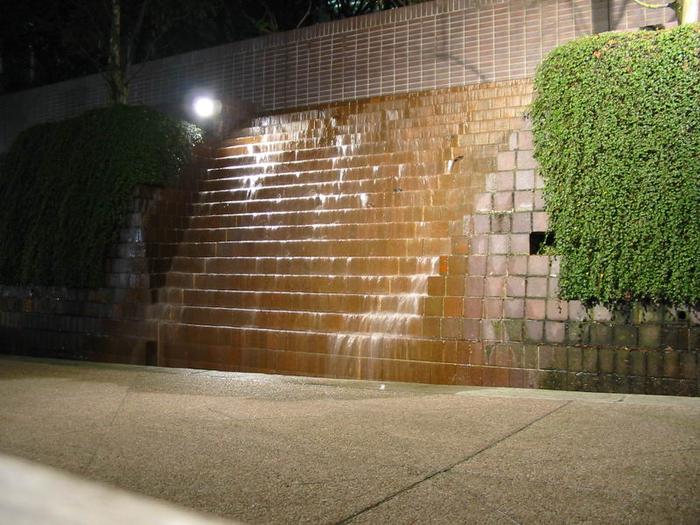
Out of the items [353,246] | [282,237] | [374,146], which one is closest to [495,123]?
[374,146]

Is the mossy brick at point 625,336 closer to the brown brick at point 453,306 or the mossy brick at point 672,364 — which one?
the mossy brick at point 672,364

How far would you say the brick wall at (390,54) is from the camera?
380 inches

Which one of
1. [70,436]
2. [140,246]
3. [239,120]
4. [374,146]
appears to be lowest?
[70,436]

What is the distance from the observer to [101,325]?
880 centimetres

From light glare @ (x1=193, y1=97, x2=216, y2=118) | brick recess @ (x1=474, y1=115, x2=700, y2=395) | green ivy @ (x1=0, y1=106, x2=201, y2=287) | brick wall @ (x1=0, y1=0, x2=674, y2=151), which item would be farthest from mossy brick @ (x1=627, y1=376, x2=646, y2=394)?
light glare @ (x1=193, y1=97, x2=216, y2=118)

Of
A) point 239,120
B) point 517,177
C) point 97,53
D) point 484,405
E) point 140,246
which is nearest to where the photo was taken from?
point 484,405

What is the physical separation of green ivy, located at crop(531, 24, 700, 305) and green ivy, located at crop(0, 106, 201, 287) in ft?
19.5

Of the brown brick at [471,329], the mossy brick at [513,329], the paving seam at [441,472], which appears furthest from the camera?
the brown brick at [471,329]

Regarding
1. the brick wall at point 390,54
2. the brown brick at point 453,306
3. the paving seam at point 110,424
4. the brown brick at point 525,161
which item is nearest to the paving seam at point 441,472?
the paving seam at point 110,424

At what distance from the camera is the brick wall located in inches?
380

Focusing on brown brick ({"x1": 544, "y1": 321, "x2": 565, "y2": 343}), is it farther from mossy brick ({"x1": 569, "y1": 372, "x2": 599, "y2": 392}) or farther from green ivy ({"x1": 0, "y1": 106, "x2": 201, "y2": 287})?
green ivy ({"x1": 0, "y1": 106, "x2": 201, "y2": 287})

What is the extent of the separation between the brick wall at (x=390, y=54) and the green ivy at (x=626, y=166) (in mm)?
3382

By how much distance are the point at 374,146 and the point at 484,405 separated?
204 inches

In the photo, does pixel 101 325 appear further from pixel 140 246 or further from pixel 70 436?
pixel 70 436
